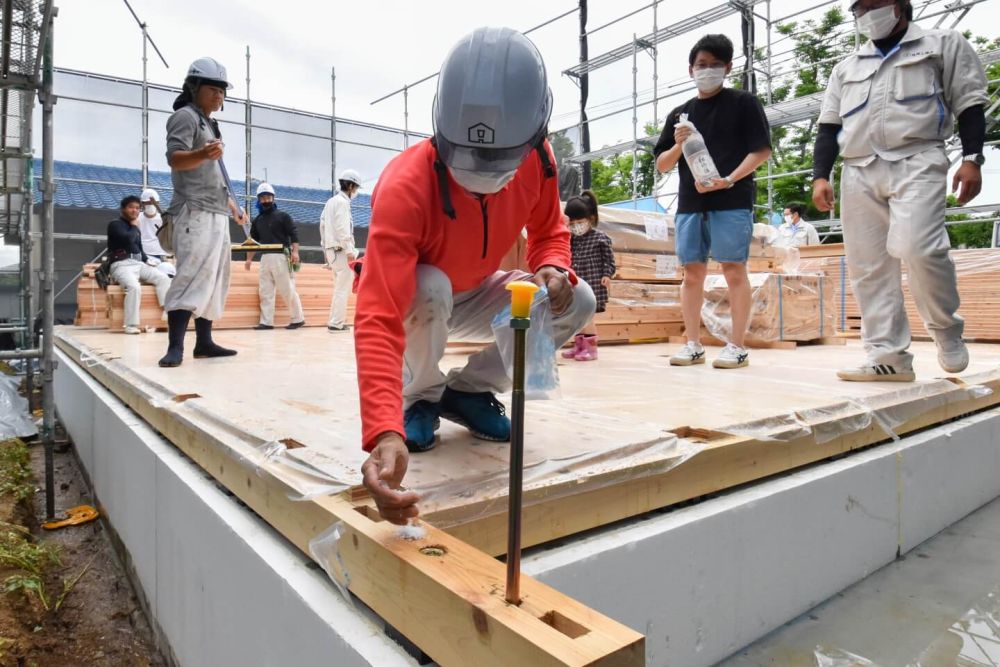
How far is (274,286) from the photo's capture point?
23.5ft

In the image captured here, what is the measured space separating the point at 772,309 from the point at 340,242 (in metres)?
4.40

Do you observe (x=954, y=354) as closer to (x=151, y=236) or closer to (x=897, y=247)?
(x=897, y=247)

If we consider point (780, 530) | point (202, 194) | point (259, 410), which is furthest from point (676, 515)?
point (202, 194)

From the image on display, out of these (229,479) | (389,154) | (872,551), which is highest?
(389,154)

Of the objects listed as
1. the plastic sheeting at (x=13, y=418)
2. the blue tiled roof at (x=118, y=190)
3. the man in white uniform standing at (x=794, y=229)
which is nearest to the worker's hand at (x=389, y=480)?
the plastic sheeting at (x=13, y=418)

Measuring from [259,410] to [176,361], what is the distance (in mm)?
1461

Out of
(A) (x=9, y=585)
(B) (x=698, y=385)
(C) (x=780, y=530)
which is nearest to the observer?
(C) (x=780, y=530)

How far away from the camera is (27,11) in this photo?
307cm

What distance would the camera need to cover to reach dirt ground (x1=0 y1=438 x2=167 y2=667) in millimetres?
2092

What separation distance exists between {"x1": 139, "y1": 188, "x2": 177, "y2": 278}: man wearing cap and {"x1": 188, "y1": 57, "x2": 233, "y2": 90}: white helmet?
3.89 metres

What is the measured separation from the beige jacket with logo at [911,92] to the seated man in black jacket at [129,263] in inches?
223

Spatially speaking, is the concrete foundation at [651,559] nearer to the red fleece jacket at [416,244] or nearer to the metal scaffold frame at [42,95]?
the red fleece jacket at [416,244]

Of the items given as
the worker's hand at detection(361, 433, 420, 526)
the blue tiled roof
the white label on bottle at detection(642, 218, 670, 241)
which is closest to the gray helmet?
the worker's hand at detection(361, 433, 420, 526)

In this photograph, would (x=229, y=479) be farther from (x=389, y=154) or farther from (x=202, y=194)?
(x=389, y=154)
